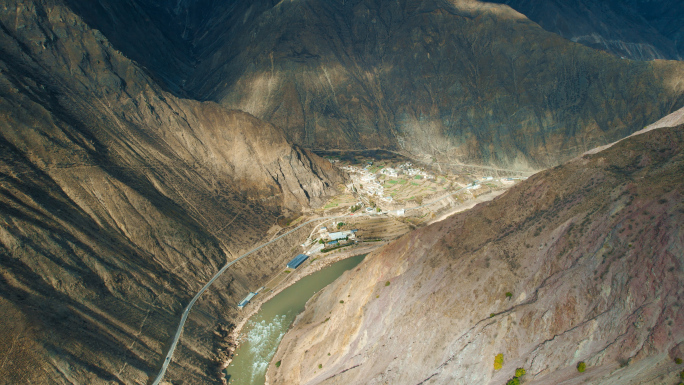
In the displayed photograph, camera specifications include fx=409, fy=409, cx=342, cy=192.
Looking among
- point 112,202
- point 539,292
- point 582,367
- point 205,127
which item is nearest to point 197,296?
point 112,202

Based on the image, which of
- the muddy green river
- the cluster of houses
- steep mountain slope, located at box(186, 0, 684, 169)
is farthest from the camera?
steep mountain slope, located at box(186, 0, 684, 169)

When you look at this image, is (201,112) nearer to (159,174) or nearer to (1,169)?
(159,174)

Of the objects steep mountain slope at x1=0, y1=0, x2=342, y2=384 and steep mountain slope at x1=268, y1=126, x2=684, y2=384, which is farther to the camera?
steep mountain slope at x1=0, y1=0, x2=342, y2=384

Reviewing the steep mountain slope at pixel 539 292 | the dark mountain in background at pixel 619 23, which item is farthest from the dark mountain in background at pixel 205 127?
the dark mountain in background at pixel 619 23

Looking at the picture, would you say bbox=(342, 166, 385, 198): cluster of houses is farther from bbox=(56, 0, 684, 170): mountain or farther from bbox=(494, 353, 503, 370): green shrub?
bbox=(494, 353, 503, 370): green shrub

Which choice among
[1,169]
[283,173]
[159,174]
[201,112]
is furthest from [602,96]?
[1,169]

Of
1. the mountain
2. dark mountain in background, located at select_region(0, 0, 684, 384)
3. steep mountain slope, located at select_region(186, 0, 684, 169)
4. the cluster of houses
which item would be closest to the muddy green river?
dark mountain in background, located at select_region(0, 0, 684, 384)
